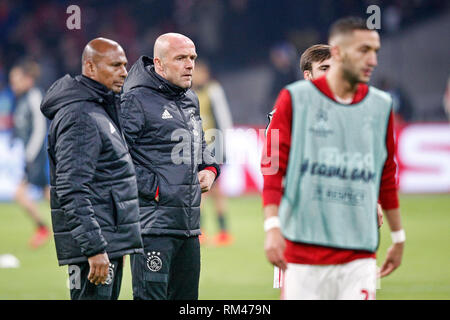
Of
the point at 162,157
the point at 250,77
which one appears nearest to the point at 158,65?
the point at 162,157

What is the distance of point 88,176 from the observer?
194 inches

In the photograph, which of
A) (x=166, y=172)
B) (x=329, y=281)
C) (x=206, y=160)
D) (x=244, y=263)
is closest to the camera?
(x=329, y=281)

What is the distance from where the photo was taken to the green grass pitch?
8594mm

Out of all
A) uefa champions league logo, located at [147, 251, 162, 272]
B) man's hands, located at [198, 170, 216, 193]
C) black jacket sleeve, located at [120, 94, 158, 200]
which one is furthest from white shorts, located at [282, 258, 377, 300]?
man's hands, located at [198, 170, 216, 193]

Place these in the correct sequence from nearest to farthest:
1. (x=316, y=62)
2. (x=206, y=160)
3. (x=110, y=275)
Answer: (x=110, y=275), (x=316, y=62), (x=206, y=160)

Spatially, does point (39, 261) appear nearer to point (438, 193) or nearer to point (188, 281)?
point (188, 281)

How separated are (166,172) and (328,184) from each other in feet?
5.88

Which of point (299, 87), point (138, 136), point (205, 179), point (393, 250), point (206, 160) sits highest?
point (299, 87)

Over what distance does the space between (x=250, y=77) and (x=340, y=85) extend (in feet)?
51.0

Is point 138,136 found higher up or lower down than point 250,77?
lower down

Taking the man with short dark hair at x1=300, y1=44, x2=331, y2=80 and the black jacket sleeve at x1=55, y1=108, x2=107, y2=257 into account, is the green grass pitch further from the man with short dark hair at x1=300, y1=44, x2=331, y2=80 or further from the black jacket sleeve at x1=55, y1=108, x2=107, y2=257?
the black jacket sleeve at x1=55, y1=108, x2=107, y2=257

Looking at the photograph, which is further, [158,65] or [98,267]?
[158,65]

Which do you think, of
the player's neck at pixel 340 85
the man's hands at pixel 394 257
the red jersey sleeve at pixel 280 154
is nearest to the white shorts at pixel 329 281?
the man's hands at pixel 394 257

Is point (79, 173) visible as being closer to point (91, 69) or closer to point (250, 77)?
point (91, 69)
